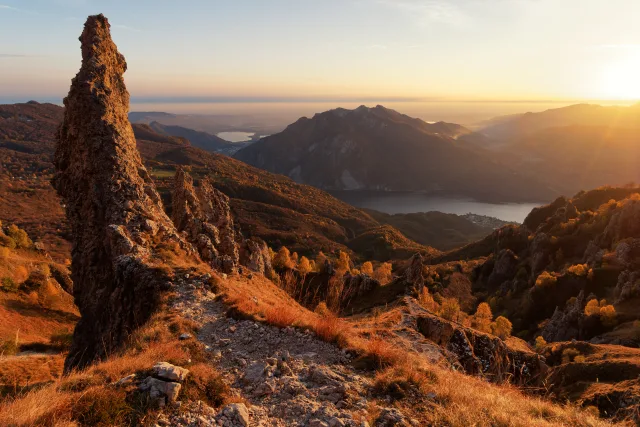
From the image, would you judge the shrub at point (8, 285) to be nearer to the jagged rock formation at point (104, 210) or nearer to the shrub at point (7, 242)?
the shrub at point (7, 242)

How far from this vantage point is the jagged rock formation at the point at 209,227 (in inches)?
860

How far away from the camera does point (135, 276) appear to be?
14266 millimetres

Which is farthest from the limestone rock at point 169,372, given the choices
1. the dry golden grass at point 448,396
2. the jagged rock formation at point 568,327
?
the jagged rock formation at point 568,327

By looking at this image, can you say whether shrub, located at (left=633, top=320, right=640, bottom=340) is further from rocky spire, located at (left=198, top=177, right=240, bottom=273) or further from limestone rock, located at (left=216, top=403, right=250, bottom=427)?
limestone rock, located at (left=216, top=403, right=250, bottom=427)

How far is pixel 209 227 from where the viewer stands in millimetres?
27016

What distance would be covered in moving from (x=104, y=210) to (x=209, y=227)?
965 centimetres

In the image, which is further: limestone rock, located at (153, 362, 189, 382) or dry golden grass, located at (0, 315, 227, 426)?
limestone rock, located at (153, 362, 189, 382)

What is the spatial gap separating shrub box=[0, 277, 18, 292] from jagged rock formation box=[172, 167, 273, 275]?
22.7m

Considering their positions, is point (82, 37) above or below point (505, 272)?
above

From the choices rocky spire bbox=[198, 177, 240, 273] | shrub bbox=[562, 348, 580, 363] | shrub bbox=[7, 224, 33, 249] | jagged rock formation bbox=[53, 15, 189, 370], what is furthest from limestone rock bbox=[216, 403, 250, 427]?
shrub bbox=[7, 224, 33, 249]

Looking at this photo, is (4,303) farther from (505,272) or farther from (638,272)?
(505,272)

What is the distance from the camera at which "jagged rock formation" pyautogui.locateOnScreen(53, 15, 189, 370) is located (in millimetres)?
14203

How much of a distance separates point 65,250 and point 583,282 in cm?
12911

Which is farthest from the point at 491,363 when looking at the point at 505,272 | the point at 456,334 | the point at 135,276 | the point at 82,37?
the point at 505,272
